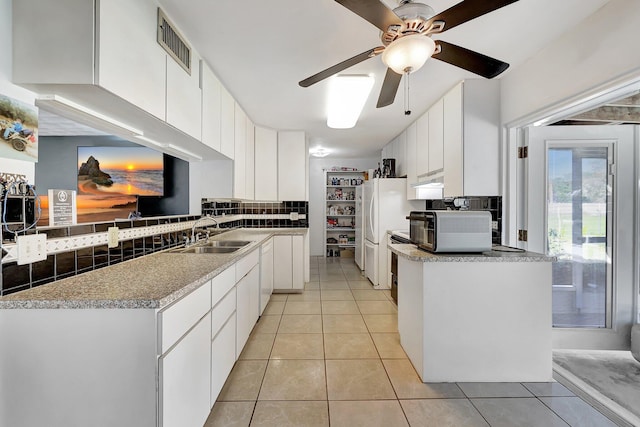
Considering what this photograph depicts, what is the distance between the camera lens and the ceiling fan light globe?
1395mm

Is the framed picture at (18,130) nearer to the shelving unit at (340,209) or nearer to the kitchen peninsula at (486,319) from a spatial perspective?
the kitchen peninsula at (486,319)

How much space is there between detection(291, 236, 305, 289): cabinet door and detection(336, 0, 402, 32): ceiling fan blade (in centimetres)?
300

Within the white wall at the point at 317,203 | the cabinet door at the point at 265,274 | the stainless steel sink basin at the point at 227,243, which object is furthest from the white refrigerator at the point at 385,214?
the white wall at the point at 317,203

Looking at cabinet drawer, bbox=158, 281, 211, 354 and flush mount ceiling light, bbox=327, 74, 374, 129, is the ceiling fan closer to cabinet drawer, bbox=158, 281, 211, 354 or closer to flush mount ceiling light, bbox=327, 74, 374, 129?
flush mount ceiling light, bbox=327, 74, 374, 129

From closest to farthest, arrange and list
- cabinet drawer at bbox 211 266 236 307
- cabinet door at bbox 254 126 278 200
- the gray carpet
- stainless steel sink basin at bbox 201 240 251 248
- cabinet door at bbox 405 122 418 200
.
Result: cabinet drawer at bbox 211 266 236 307 → the gray carpet → stainless steel sink basin at bbox 201 240 251 248 → cabinet door at bbox 405 122 418 200 → cabinet door at bbox 254 126 278 200

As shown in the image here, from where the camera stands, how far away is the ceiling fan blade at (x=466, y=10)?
1.22m

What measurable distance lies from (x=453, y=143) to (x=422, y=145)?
795 millimetres

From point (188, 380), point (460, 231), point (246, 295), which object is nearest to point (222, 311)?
point (188, 380)

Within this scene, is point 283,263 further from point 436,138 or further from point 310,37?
point 310,37

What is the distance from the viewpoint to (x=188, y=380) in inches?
53.8

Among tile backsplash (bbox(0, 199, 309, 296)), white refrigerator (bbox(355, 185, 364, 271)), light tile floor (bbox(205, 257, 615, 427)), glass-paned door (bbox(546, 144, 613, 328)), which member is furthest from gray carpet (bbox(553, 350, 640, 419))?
tile backsplash (bbox(0, 199, 309, 296))

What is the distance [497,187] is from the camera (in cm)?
266

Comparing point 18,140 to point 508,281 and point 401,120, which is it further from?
point 401,120

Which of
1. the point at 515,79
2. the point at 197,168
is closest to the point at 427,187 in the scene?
the point at 515,79
